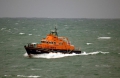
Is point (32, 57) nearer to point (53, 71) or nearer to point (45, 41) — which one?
point (45, 41)

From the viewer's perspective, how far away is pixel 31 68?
177 feet

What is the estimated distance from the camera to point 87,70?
5347 centimetres

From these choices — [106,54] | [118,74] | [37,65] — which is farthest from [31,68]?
[106,54]

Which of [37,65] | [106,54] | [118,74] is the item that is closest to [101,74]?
[118,74]

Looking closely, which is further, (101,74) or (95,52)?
(95,52)

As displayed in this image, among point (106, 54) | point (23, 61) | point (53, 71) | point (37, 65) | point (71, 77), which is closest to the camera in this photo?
point (71, 77)

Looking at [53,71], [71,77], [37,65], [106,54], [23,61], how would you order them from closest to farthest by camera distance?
[71,77]
[53,71]
[37,65]
[23,61]
[106,54]

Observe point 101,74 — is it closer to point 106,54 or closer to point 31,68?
point 31,68

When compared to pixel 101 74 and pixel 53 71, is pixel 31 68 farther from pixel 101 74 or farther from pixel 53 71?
pixel 101 74

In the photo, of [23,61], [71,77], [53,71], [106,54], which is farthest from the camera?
[106,54]

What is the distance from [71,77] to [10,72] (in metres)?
7.62

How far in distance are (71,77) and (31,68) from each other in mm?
7532

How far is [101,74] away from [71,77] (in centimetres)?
418

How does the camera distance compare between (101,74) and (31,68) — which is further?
(31,68)
